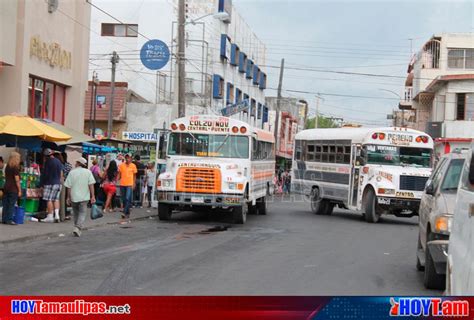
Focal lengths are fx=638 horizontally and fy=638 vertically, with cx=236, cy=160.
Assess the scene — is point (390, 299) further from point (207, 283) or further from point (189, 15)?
point (189, 15)

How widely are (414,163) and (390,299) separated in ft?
55.4

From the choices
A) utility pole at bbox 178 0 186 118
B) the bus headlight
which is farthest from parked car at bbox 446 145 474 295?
utility pole at bbox 178 0 186 118

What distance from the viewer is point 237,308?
13.2 ft

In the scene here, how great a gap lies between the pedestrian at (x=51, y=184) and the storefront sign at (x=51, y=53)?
489 centimetres

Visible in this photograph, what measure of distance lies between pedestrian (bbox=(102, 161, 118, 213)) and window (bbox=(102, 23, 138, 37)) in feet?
71.0

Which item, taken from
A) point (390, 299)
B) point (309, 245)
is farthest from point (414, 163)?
point (390, 299)

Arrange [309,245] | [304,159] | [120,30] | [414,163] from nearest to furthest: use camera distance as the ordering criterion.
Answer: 1. [309,245]
2. [414,163]
3. [304,159]
4. [120,30]

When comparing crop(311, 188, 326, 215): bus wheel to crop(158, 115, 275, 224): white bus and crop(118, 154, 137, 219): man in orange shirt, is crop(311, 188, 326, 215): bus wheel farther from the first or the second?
crop(118, 154, 137, 219): man in orange shirt

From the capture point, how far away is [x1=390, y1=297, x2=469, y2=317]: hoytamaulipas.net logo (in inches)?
160

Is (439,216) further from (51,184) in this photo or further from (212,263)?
(51,184)

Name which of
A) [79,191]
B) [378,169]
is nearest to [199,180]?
[79,191]

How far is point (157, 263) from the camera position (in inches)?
395

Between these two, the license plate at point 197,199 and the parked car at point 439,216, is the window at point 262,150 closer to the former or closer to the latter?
the license plate at point 197,199

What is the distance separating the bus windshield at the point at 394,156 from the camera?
20.2 m
